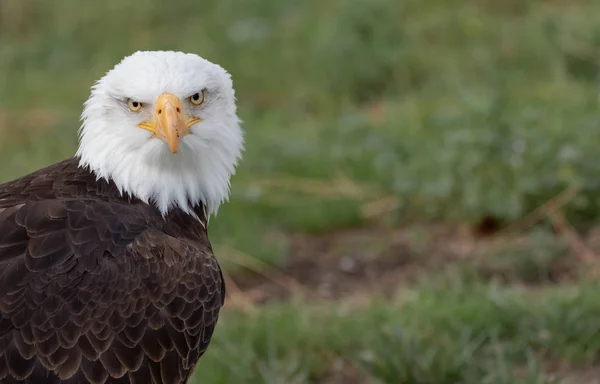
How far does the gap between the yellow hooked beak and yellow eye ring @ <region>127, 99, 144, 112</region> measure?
0.21 ft

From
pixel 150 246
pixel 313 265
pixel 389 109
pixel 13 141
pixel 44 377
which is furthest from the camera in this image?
pixel 13 141

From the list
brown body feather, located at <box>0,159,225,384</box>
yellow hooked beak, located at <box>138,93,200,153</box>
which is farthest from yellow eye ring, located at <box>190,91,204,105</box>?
brown body feather, located at <box>0,159,225,384</box>

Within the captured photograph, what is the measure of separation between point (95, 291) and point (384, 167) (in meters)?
3.60

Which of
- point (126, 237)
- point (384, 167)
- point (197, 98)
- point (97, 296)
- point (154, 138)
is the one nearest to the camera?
point (97, 296)

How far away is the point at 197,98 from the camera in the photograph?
4.70m

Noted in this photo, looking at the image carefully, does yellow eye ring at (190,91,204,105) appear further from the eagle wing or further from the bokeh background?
the bokeh background

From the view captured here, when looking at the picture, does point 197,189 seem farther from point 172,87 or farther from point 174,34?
point 174,34

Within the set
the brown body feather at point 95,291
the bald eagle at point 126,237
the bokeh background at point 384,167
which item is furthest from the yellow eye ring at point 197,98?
the bokeh background at point 384,167

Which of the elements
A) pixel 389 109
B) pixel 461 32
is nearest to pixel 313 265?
pixel 389 109

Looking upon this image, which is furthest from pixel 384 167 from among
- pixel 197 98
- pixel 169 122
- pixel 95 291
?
pixel 95 291

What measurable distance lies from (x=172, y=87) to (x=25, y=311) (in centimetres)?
96

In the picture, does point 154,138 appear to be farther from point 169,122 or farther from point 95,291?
point 95,291

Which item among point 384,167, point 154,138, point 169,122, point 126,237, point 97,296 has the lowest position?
point 384,167

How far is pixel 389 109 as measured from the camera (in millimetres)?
8930
